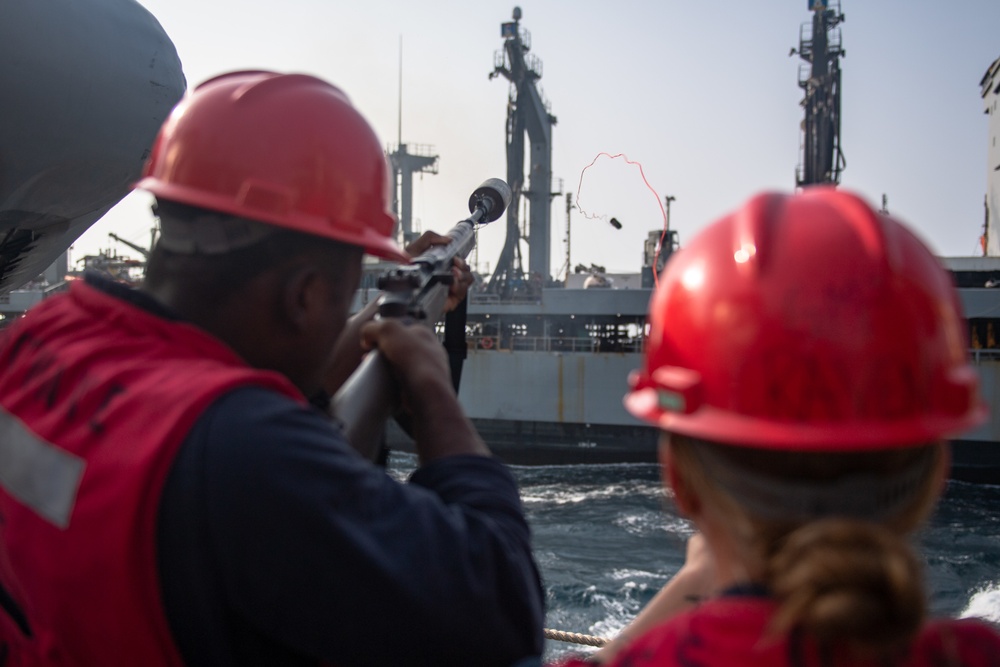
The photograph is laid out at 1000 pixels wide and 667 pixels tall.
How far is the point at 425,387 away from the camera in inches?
53.6

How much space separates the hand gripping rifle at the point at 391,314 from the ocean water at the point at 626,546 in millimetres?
6017

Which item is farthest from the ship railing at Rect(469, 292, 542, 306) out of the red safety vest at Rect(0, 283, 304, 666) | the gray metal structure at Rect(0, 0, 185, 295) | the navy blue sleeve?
the navy blue sleeve

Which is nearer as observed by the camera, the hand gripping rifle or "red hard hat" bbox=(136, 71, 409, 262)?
"red hard hat" bbox=(136, 71, 409, 262)

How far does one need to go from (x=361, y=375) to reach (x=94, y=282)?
1.55 ft

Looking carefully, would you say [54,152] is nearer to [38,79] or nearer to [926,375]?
[38,79]

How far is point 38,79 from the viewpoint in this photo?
2.46m

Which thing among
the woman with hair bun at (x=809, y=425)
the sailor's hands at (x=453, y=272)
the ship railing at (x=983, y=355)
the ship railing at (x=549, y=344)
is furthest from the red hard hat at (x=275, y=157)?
the ship railing at (x=549, y=344)

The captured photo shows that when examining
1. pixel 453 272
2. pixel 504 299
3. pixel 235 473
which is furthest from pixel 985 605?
pixel 504 299

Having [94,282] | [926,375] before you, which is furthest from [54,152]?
[926,375]

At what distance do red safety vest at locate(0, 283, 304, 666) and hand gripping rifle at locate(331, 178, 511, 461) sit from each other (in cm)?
27

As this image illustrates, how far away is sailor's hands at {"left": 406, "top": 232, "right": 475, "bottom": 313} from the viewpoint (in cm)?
208

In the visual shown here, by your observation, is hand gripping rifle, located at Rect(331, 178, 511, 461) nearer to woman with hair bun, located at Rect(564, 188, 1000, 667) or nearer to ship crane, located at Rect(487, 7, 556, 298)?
woman with hair bun, located at Rect(564, 188, 1000, 667)

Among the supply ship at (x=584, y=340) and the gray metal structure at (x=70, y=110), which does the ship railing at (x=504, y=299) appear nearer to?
the supply ship at (x=584, y=340)

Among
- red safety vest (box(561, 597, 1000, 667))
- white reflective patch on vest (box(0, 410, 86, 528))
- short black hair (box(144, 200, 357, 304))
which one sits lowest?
red safety vest (box(561, 597, 1000, 667))
